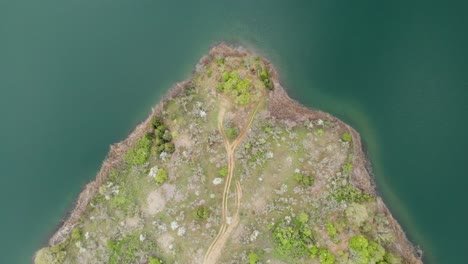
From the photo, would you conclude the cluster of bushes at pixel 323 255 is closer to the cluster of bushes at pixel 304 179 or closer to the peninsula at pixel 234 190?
the peninsula at pixel 234 190

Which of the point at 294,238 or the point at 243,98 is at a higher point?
the point at 243,98

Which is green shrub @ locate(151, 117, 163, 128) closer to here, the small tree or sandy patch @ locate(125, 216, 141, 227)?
the small tree

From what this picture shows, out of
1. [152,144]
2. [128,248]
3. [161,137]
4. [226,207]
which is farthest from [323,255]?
[152,144]

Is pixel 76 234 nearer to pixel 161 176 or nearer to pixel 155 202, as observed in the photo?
pixel 155 202

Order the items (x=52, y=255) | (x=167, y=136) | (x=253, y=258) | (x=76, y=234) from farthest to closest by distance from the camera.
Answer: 1. (x=167, y=136)
2. (x=76, y=234)
3. (x=52, y=255)
4. (x=253, y=258)

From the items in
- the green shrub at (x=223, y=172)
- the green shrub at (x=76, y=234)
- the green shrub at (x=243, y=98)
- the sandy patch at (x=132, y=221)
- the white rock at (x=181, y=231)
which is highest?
the green shrub at (x=243, y=98)

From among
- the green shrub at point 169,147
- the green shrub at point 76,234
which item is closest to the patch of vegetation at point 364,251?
the green shrub at point 169,147
